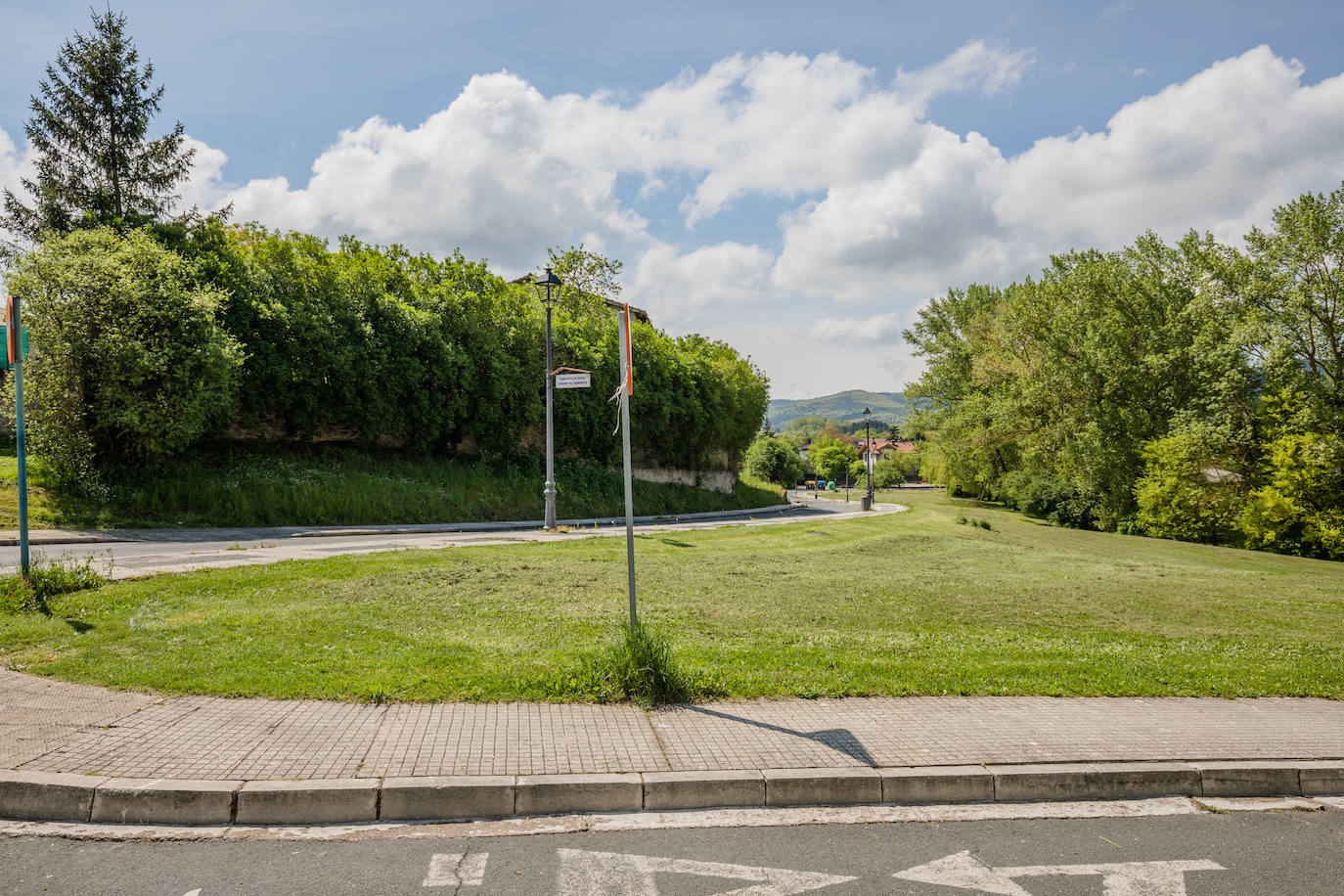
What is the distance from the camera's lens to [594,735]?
16.8 feet

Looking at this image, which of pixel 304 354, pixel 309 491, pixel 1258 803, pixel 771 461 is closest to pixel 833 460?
pixel 771 461

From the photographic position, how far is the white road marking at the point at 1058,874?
362 centimetres

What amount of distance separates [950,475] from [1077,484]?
17.0 meters

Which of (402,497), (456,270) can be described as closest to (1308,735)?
(402,497)

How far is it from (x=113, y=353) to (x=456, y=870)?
68.9 ft

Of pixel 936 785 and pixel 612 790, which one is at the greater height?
pixel 612 790

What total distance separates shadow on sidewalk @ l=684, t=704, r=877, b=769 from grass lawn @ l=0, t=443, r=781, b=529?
19.6 metres

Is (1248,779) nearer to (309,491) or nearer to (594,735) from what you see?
(594,735)

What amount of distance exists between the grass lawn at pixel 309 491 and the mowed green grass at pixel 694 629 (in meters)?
10.4

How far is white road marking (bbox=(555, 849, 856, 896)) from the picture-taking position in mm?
3510

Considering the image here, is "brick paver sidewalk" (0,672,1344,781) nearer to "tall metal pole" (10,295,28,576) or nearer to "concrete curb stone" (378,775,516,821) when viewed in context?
"concrete curb stone" (378,775,516,821)

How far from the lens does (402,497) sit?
25688mm

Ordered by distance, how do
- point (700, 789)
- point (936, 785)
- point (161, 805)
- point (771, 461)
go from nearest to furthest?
1. point (161, 805)
2. point (700, 789)
3. point (936, 785)
4. point (771, 461)

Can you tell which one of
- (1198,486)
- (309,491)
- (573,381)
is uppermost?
(573,381)
